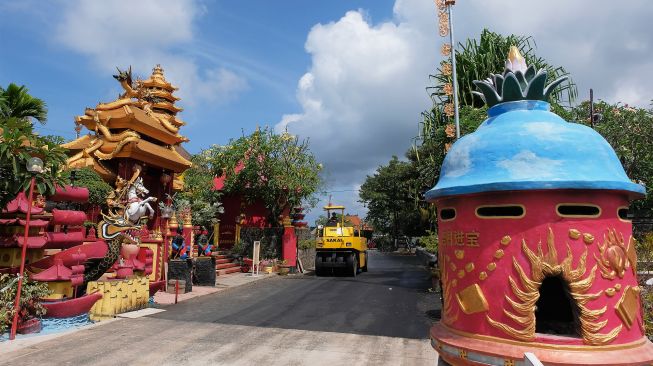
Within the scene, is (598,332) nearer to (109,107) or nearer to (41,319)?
(41,319)

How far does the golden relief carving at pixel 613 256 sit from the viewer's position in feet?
12.2

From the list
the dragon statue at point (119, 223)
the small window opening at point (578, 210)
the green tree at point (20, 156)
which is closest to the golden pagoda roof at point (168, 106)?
the dragon statue at point (119, 223)

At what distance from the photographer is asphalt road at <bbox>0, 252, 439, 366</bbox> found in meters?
7.00

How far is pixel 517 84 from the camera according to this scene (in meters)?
4.62

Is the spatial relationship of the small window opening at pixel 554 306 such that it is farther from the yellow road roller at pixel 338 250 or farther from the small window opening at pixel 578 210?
the yellow road roller at pixel 338 250

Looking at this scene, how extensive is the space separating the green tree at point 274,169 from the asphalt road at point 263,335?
9760 mm

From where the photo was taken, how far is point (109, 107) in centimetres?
1738

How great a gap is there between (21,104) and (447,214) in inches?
390

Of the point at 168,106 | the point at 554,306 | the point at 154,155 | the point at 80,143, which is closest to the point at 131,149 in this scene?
the point at 154,155

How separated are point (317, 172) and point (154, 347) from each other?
56.2ft

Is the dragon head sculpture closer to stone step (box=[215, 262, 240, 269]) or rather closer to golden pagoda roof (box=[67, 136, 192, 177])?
golden pagoda roof (box=[67, 136, 192, 177])

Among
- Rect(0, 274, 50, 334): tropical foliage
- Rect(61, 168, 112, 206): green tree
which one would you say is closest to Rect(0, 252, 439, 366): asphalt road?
Rect(0, 274, 50, 334): tropical foliage

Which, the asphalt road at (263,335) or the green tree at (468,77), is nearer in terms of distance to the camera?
the asphalt road at (263,335)

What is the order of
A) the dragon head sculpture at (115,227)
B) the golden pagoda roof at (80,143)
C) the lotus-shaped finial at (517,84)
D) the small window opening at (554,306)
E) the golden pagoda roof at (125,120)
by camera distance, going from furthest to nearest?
the golden pagoda roof at (80,143) → the golden pagoda roof at (125,120) → the dragon head sculpture at (115,227) → the small window opening at (554,306) → the lotus-shaped finial at (517,84)
